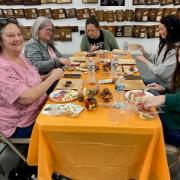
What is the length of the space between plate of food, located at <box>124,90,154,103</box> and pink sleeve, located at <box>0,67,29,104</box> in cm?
67

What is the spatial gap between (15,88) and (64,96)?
32 centimetres

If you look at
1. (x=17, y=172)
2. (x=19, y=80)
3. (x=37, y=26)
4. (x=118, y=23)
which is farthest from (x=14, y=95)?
(x=118, y=23)

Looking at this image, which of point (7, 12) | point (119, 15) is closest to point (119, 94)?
point (119, 15)

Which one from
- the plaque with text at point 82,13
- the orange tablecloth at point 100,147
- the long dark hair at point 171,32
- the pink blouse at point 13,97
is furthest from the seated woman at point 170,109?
the plaque with text at point 82,13

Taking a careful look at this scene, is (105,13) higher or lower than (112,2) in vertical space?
lower

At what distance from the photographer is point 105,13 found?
4156mm

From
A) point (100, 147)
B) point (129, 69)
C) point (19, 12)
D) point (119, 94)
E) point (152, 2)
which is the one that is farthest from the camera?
point (19, 12)

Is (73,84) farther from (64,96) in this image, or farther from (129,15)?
(129,15)

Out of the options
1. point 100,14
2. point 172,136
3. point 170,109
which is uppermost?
point 100,14

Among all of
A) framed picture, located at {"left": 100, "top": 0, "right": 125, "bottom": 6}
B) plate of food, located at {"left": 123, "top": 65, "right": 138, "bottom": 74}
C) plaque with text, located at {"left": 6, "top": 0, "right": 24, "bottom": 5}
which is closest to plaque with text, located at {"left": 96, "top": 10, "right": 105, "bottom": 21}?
framed picture, located at {"left": 100, "top": 0, "right": 125, "bottom": 6}

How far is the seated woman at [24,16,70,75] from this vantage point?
224cm

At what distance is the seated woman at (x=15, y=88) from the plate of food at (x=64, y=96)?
78mm

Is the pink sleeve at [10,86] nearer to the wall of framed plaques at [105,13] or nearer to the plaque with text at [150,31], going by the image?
the wall of framed plaques at [105,13]

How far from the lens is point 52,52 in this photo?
8.36ft
